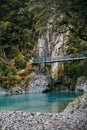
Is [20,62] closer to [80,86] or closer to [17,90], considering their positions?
[17,90]

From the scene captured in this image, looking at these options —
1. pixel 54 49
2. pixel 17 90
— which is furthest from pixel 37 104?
pixel 54 49

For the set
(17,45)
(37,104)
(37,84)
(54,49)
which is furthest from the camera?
(17,45)

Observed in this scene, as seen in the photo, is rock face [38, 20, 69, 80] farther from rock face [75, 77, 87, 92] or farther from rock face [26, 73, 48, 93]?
rock face [75, 77, 87, 92]

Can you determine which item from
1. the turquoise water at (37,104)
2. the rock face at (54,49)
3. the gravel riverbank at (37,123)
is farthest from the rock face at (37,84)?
the gravel riverbank at (37,123)

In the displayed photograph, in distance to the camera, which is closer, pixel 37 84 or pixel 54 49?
pixel 37 84

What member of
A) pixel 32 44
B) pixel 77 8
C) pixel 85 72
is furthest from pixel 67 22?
pixel 32 44

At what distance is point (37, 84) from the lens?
37.7 meters

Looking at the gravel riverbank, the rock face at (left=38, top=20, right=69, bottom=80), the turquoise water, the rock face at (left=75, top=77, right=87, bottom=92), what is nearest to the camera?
the gravel riverbank

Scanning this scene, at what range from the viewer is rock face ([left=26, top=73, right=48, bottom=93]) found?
37344 mm

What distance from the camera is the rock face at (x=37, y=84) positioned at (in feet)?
123

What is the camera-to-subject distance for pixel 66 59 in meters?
37.1

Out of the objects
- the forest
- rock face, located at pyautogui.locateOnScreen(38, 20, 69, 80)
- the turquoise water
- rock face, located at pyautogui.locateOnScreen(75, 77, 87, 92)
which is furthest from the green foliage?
the turquoise water

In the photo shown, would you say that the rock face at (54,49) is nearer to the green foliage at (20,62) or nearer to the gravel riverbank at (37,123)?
the green foliage at (20,62)

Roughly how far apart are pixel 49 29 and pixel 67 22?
0.97 m
